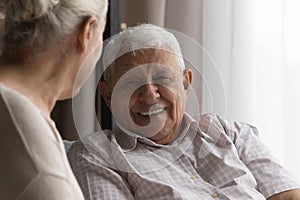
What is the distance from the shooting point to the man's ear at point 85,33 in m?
1.13

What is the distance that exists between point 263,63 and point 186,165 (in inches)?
23.9

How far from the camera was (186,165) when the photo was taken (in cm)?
171

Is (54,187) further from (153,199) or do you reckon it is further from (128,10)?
(128,10)

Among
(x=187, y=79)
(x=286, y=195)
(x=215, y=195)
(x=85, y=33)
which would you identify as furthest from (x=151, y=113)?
(x=85, y=33)

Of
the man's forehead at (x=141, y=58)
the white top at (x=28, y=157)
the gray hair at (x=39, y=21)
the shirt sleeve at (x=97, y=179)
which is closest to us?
the white top at (x=28, y=157)

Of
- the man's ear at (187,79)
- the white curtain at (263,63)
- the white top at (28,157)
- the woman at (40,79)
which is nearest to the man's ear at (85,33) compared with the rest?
the woman at (40,79)

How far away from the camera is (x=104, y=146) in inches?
66.4

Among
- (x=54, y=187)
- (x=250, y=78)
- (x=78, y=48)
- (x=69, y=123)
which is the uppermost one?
(x=78, y=48)

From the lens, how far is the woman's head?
1.09 metres

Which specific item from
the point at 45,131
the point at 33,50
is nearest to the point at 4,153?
the point at 45,131

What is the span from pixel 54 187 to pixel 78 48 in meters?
0.30

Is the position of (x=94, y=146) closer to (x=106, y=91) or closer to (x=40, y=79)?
(x=106, y=91)

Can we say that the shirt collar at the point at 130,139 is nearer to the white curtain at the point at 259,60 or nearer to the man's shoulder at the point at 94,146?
the man's shoulder at the point at 94,146

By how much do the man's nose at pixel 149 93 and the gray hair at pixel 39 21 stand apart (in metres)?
0.61
